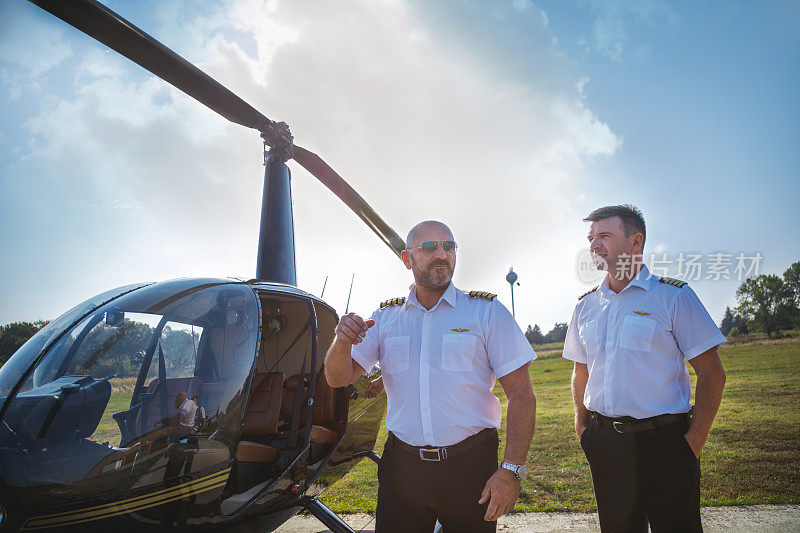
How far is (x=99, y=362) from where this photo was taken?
2162 mm

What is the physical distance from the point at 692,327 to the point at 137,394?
2897 mm

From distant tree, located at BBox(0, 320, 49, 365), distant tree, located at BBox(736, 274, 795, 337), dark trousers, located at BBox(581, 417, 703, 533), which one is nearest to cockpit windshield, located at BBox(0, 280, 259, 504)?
distant tree, located at BBox(0, 320, 49, 365)

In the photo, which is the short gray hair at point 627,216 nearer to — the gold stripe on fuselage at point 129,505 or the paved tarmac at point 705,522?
the gold stripe on fuselage at point 129,505

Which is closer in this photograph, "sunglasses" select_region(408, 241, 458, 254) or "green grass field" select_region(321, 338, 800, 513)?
"sunglasses" select_region(408, 241, 458, 254)

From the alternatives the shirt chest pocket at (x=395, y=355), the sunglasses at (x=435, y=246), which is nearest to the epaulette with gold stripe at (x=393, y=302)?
the shirt chest pocket at (x=395, y=355)

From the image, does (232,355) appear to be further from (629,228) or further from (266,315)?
(629,228)

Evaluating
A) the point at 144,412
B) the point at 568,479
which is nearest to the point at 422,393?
the point at 144,412

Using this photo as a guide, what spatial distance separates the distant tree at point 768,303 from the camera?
46.3 metres

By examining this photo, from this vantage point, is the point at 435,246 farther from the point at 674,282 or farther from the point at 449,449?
the point at 674,282

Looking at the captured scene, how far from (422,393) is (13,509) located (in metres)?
1.75

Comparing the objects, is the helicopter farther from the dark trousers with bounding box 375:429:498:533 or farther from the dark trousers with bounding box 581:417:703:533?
the dark trousers with bounding box 581:417:703:533

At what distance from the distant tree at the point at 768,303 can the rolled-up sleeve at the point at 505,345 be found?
194ft

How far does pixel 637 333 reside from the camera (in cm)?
238

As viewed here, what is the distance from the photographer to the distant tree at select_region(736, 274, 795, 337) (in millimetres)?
46281
